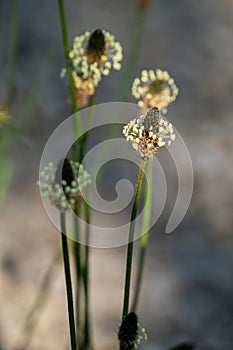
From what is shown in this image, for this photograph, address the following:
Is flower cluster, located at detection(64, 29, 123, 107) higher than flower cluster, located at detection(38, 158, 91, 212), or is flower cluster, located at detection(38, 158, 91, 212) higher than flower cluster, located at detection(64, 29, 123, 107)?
flower cluster, located at detection(64, 29, 123, 107)

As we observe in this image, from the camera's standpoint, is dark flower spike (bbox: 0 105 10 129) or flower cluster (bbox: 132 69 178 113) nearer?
flower cluster (bbox: 132 69 178 113)

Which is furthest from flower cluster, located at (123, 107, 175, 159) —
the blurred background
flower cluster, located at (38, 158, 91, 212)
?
the blurred background

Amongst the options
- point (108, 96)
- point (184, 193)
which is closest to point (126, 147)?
point (184, 193)

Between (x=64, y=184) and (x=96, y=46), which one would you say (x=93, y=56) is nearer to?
(x=96, y=46)

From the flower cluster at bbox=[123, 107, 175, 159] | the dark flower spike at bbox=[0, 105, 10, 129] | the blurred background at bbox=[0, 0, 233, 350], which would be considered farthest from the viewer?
the blurred background at bbox=[0, 0, 233, 350]

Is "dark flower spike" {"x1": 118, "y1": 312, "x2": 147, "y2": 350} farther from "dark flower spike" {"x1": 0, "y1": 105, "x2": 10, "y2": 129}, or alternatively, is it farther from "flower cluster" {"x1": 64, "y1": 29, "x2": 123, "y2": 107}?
"dark flower spike" {"x1": 0, "y1": 105, "x2": 10, "y2": 129}

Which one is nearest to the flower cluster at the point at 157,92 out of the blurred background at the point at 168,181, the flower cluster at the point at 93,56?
the flower cluster at the point at 93,56

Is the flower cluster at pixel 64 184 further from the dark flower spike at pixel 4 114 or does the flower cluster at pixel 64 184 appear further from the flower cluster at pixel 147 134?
the dark flower spike at pixel 4 114

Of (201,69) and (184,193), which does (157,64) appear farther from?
(184,193)
